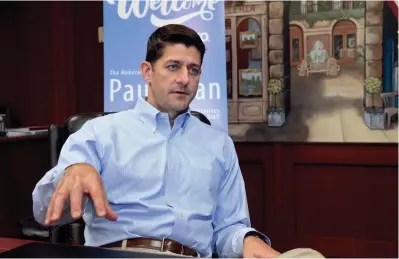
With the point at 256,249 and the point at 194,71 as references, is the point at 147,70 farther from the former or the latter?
the point at 256,249

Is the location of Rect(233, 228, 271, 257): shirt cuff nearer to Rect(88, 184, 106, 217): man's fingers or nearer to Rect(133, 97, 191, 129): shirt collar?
Rect(133, 97, 191, 129): shirt collar

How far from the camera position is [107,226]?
1360 millimetres

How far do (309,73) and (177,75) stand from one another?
6.02 feet

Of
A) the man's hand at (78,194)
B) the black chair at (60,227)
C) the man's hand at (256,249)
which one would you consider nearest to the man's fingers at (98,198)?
the man's hand at (78,194)

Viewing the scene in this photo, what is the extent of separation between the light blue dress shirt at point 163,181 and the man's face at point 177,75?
0.23ft

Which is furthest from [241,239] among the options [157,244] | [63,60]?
[63,60]

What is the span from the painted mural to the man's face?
1.76m

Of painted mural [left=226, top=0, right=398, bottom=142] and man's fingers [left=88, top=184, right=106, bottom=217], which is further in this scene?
painted mural [left=226, top=0, right=398, bottom=142]

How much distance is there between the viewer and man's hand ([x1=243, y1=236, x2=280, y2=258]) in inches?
45.9

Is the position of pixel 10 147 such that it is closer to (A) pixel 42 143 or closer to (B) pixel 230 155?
(A) pixel 42 143

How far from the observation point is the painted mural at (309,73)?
2.91 m

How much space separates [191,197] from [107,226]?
0.26 m

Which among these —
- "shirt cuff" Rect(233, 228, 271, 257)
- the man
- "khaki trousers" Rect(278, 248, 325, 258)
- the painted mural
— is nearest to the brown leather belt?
the man

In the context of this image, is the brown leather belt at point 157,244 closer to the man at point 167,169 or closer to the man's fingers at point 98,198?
the man at point 167,169
